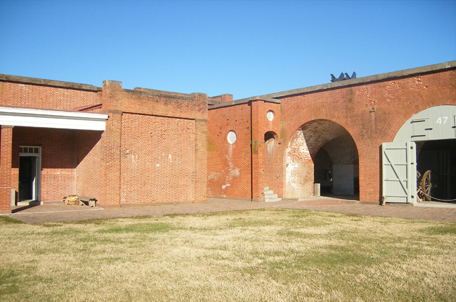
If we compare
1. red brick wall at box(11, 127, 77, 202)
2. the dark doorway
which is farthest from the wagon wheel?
the dark doorway

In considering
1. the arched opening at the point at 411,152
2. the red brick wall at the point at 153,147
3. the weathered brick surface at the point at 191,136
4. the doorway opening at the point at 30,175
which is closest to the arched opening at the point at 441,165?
the arched opening at the point at 411,152

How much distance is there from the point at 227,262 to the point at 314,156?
15232 mm

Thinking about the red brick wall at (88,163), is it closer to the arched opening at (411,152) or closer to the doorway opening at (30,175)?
the doorway opening at (30,175)

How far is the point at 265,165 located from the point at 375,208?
242 inches

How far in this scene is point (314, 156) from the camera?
2112 centimetres

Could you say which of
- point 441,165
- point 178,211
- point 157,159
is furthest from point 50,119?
point 441,165

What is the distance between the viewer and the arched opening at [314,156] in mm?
19641

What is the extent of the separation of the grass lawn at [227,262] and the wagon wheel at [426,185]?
231 inches

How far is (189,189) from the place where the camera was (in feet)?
57.3

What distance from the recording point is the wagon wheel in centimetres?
1645

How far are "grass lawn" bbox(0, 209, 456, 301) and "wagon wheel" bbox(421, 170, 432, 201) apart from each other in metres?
5.87

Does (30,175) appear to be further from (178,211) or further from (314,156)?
(314,156)

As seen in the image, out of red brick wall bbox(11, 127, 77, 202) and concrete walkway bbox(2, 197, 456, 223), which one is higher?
red brick wall bbox(11, 127, 77, 202)

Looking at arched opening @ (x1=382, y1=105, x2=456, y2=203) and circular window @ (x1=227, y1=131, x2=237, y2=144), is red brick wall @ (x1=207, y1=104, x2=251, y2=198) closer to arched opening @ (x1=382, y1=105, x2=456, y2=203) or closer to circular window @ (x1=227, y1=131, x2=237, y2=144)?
circular window @ (x1=227, y1=131, x2=237, y2=144)
